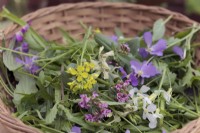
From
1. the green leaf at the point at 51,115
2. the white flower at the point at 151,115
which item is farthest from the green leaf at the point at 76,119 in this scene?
the white flower at the point at 151,115

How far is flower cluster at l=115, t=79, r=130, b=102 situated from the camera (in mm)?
856

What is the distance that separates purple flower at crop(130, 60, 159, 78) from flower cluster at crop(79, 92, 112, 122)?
0.15 m

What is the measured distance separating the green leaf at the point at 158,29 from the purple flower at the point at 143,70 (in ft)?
0.58

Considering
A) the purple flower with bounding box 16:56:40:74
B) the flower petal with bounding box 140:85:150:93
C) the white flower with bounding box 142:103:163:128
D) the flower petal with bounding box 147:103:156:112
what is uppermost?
the purple flower with bounding box 16:56:40:74

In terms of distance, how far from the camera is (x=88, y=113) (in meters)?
0.86

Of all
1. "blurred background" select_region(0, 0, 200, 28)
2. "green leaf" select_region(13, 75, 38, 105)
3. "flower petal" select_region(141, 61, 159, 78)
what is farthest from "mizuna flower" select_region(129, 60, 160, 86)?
"blurred background" select_region(0, 0, 200, 28)

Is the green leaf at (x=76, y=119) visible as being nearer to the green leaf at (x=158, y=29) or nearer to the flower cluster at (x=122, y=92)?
the flower cluster at (x=122, y=92)

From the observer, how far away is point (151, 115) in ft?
2.76

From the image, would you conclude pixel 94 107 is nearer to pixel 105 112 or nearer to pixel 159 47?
pixel 105 112

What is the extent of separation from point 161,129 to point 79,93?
195 mm

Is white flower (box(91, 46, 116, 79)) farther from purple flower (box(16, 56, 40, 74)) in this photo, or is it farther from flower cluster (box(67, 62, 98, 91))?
purple flower (box(16, 56, 40, 74))

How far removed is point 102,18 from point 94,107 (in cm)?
50

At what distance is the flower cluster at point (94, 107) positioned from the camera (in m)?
0.83

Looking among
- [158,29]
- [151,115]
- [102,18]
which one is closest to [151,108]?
[151,115]
